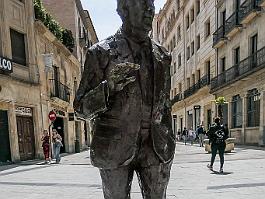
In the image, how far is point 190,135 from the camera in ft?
84.6

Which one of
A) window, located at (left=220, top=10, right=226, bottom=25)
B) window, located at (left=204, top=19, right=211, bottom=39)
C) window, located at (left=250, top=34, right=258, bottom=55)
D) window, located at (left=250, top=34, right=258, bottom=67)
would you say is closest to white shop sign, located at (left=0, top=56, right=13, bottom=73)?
window, located at (left=250, top=34, right=258, bottom=67)

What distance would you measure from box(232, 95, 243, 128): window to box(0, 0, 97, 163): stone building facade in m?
12.0

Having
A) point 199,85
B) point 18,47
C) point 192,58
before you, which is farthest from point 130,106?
point 192,58

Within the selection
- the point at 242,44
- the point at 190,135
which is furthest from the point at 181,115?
the point at 242,44

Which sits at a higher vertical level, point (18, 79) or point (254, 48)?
point (254, 48)

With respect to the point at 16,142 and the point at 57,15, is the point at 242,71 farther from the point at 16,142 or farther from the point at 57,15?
the point at 57,15

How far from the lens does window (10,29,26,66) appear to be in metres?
14.8

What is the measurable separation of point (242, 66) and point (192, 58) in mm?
13527

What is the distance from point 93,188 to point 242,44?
54.9ft

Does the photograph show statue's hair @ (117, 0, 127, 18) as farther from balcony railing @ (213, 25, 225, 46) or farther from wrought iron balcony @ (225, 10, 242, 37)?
balcony railing @ (213, 25, 225, 46)

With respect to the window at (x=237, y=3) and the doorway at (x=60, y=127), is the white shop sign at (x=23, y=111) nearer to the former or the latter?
the doorway at (x=60, y=127)

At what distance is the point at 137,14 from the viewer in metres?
1.79

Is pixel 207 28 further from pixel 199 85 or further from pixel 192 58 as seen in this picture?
pixel 199 85

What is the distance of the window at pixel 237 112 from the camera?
2000 cm
